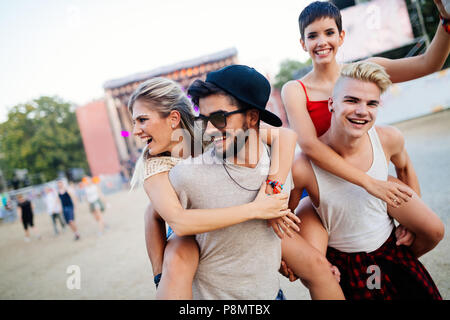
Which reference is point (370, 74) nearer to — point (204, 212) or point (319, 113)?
point (319, 113)

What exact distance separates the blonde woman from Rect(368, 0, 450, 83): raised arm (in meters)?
1.04

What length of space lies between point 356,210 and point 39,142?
117ft

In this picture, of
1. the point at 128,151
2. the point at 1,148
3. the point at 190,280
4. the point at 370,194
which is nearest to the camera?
the point at 190,280

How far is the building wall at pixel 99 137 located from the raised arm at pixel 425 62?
20.5 m

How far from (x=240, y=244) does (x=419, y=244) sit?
1185 mm

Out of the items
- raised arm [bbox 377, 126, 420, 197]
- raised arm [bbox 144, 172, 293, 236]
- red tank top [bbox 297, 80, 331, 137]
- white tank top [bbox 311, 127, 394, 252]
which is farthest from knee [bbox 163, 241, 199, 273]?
raised arm [bbox 377, 126, 420, 197]

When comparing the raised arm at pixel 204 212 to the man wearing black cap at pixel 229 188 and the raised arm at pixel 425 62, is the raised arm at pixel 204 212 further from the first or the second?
the raised arm at pixel 425 62

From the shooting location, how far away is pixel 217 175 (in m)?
1.30

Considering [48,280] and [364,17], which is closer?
[48,280]

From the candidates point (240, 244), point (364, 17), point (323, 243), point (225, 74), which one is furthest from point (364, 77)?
point (364, 17)

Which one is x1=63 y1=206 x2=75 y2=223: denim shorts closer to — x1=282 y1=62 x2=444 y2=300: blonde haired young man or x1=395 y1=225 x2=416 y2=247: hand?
x1=282 y1=62 x2=444 y2=300: blonde haired young man

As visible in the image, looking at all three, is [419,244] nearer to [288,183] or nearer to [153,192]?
[288,183]

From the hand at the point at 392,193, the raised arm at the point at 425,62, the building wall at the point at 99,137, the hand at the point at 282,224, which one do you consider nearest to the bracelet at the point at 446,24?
the raised arm at the point at 425,62

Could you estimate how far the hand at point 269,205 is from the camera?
1248 millimetres
